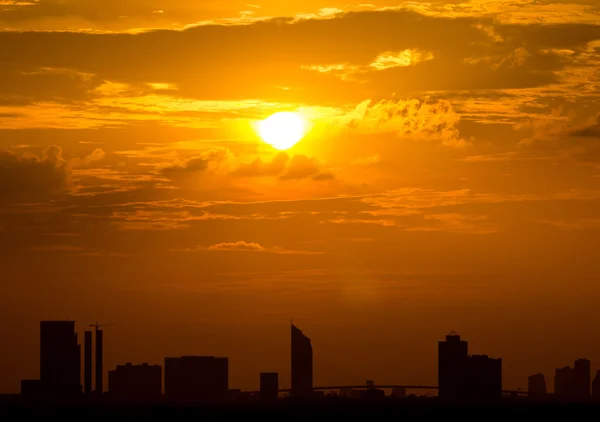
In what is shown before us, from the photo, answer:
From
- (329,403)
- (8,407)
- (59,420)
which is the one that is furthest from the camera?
(329,403)

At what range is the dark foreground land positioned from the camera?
123 meters

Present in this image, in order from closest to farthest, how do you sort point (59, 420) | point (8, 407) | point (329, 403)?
point (59, 420), point (8, 407), point (329, 403)

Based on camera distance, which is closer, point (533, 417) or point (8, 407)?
point (533, 417)

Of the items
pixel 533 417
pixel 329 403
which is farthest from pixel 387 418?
pixel 329 403

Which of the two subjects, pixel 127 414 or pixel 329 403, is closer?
pixel 127 414

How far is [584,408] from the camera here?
127m

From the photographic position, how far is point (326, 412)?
431 feet

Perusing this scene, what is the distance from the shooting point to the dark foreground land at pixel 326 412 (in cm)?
12312

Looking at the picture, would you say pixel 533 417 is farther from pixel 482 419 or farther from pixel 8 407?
pixel 8 407

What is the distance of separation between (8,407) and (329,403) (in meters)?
35.6

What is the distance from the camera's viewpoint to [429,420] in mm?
121875

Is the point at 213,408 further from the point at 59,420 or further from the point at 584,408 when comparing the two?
the point at 584,408

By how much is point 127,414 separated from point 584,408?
145 feet

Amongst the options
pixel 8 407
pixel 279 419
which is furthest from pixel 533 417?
pixel 8 407
